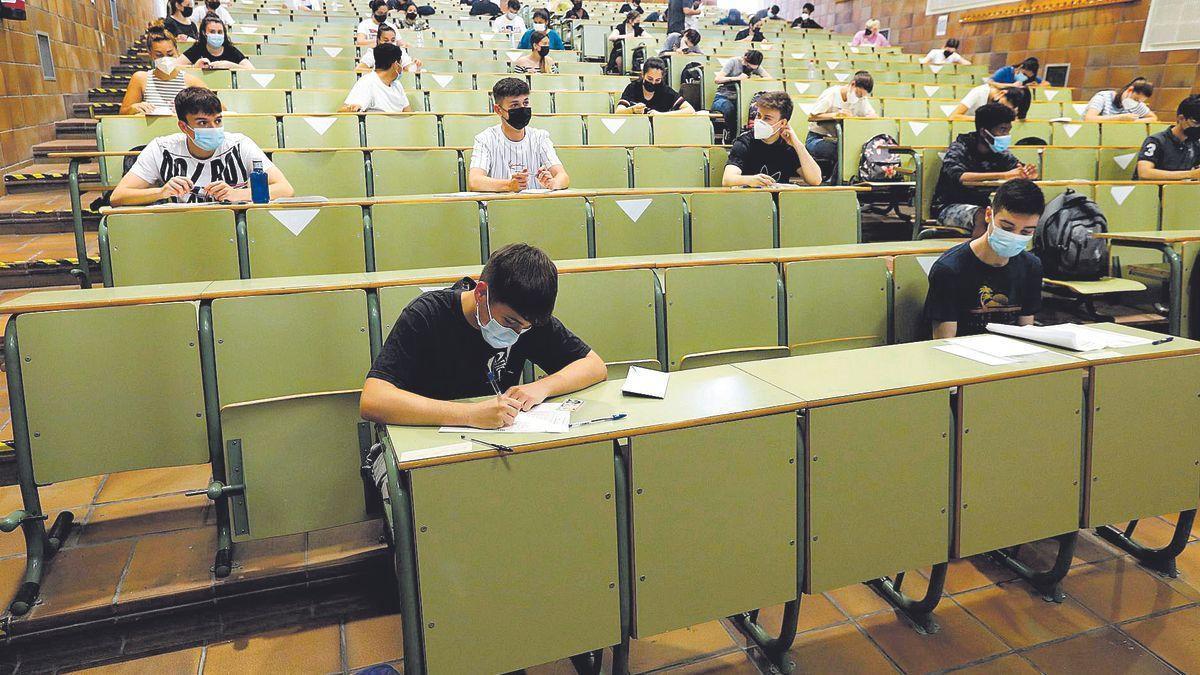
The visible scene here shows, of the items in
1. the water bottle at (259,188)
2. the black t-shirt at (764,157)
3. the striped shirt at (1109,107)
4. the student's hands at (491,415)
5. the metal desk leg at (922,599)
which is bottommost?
the metal desk leg at (922,599)

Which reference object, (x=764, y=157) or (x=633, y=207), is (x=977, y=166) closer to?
(x=764, y=157)

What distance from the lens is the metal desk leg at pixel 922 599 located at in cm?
196

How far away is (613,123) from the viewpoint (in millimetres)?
4801

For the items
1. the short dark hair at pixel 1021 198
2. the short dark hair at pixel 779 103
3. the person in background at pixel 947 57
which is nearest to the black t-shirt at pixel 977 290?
the short dark hair at pixel 1021 198

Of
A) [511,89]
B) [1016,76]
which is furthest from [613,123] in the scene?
[1016,76]

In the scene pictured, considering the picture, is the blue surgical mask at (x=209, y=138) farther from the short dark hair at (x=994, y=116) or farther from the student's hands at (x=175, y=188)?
the short dark hair at (x=994, y=116)

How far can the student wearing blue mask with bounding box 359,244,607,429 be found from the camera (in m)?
1.61

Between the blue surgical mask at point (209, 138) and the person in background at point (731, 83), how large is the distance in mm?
3711

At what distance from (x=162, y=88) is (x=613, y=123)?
2.69m

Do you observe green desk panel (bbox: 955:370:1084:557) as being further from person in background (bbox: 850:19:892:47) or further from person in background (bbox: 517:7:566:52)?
person in background (bbox: 850:19:892:47)

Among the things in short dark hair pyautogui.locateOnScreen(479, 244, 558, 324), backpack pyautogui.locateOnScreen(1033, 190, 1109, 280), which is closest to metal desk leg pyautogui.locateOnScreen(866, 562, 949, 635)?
short dark hair pyautogui.locateOnScreen(479, 244, 558, 324)

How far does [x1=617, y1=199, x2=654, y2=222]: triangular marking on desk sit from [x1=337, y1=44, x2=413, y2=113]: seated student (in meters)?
2.16

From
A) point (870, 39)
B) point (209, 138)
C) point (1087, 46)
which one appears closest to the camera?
point (209, 138)

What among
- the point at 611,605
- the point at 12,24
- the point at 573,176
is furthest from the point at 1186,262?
the point at 12,24
